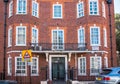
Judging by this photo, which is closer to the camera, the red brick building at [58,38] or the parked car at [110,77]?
the parked car at [110,77]

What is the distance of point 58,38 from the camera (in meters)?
30.3

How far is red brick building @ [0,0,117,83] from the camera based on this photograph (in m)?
28.4

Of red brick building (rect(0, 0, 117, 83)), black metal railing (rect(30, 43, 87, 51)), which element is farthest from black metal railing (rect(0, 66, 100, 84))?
black metal railing (rect(30, 43, 87, 51))

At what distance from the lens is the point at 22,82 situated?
2705 centimetres

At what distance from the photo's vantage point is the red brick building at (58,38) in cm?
2839

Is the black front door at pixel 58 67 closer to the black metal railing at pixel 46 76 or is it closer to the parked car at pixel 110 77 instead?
the black metal railing at pixel 46 76

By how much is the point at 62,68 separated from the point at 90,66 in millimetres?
3413

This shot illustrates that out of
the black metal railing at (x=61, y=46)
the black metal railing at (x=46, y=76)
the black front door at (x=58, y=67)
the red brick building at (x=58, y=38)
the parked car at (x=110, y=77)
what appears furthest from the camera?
the black front door at (x=58, y=67)

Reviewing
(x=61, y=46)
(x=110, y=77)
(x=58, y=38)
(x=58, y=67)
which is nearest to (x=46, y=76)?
(x=58, y=67)

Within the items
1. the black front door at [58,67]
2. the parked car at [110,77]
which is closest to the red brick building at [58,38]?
the black front door at [58,67]

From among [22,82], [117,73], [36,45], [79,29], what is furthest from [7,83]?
[79,29]

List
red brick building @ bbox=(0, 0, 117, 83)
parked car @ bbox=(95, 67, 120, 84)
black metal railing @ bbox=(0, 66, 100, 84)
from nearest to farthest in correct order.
Answer: parked car @ bbox=(95, 67, 120, 84), black metal railing @ bbox=(0, 66, 100, 84), red brick building @ bbox=(0, 0, 117, 83)

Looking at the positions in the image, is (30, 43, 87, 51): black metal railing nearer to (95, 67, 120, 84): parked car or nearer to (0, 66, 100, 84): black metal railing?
(0, 66, 100, 84): black metal railing

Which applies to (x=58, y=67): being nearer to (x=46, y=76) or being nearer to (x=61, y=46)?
(x=46, y=76)
